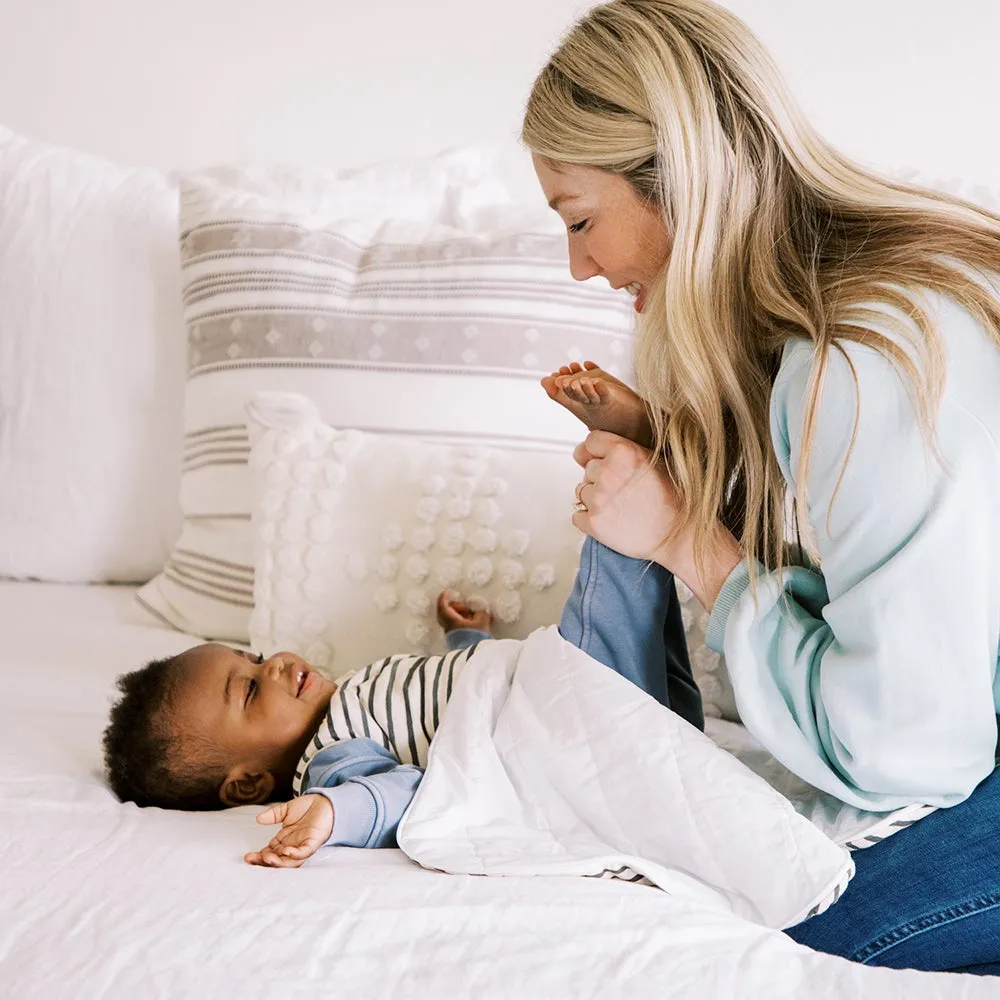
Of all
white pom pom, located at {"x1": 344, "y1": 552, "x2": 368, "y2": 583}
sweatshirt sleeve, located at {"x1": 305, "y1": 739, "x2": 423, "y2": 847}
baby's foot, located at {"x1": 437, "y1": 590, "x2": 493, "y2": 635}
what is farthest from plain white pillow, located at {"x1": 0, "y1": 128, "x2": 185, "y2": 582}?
sweatshirt sleeve, located at {"x1": 305, "y1": 739, "x2": 423, "y2": 847}

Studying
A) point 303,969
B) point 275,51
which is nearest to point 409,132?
point 275,51

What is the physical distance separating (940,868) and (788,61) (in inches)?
57.0

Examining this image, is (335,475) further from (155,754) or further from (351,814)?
(351,814)

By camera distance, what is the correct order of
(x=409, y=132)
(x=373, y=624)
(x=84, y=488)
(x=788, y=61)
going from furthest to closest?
(x=409, y=132), (x=788, y=61), (x=84, y=488), (x=373, y=624)

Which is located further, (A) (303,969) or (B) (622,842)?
(B) (622,842)

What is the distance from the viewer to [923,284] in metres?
0.91

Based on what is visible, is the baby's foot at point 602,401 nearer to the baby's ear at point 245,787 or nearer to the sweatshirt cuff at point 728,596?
the sweatshirt cuff at point 728,596

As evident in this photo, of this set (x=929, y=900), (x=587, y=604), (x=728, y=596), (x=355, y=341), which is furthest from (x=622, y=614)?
(x=355, y=341)

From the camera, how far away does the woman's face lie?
1.02 m

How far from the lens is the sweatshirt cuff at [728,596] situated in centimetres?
100

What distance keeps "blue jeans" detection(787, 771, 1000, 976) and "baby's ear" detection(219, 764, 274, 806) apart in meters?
0.61

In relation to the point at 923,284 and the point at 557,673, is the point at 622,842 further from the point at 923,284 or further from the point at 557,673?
the point at 923,284

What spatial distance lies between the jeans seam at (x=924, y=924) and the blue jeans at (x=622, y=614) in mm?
332

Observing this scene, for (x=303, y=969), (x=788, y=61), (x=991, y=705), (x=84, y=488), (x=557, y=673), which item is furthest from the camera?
(x=788, y=61)
